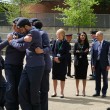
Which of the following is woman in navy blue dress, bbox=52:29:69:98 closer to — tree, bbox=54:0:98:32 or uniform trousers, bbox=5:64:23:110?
uniform trousers, bbox=5:64:23:110

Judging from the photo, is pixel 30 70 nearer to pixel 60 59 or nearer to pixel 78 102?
pixel 78 102

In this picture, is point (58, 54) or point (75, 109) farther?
point (58, 54)

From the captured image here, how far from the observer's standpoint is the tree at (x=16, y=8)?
45125mm

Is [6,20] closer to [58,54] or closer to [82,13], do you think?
[82,13]

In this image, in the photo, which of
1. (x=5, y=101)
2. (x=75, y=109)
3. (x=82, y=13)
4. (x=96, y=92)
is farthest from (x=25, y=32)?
(x=82, y=13)

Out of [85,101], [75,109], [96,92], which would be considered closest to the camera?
[75,109]

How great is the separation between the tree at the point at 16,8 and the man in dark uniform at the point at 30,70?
3709 cm

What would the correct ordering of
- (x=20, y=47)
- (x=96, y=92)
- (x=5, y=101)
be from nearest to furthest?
1. (x=20, y=47)
2. (x=5, y=101)
3. (x=96, y=92)

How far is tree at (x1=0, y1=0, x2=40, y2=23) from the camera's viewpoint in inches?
1777

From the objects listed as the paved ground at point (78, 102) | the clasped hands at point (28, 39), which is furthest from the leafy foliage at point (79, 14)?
the clasped hands at point (28, 39)

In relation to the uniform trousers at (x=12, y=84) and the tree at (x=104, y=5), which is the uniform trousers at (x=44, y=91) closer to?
the uniform trousers at (x=12, y=84)

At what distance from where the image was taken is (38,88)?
770cm

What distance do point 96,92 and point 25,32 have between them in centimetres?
479

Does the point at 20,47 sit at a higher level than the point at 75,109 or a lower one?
higher
